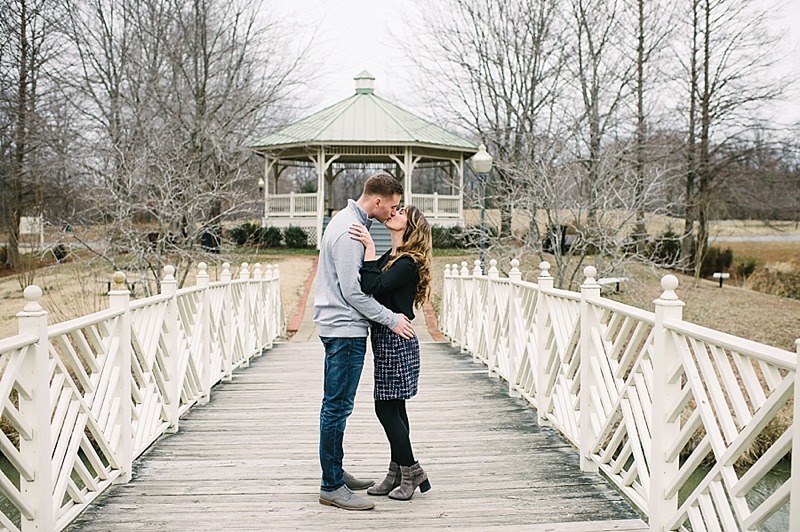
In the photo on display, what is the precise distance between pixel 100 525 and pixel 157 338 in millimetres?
1555

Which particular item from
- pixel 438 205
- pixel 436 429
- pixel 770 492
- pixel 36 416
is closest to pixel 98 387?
pixel 36 416

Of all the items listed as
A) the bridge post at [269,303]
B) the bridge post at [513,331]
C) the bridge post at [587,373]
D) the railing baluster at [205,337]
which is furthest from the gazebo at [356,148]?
the bridge post at [587,373]

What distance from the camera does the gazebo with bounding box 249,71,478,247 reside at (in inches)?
951

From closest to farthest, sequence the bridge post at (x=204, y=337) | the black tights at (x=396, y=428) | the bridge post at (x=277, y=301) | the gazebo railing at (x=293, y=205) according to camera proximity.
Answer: the black tights at (x=396, y=428) → the bridge post at (x=204, y=337) → the bridge post at (x=277, y=301) → the gazebo railing at (x=293, y=205)

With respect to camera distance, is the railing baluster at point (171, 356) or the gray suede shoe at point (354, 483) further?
the railing baluster at point (171, 356)

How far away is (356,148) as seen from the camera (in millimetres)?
25031

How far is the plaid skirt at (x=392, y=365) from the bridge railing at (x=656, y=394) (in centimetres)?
111

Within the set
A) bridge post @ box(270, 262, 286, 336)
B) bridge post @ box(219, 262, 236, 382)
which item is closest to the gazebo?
bridge post @ box(270, 262, 286, 336)

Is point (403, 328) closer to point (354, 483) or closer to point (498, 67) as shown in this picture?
point (354, 483)

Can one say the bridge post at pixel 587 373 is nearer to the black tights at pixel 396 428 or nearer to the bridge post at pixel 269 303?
the black tights at pixel 396 428

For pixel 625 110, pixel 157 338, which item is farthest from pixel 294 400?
pixel 625 110

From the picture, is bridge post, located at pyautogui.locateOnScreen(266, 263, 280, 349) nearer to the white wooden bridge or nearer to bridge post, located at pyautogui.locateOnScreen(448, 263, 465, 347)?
bridge post, located at pyautogui.locateOnScreen(448, 263, 465, 347)

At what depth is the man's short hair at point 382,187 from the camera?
372cm

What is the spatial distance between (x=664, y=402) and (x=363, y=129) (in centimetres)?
2238
